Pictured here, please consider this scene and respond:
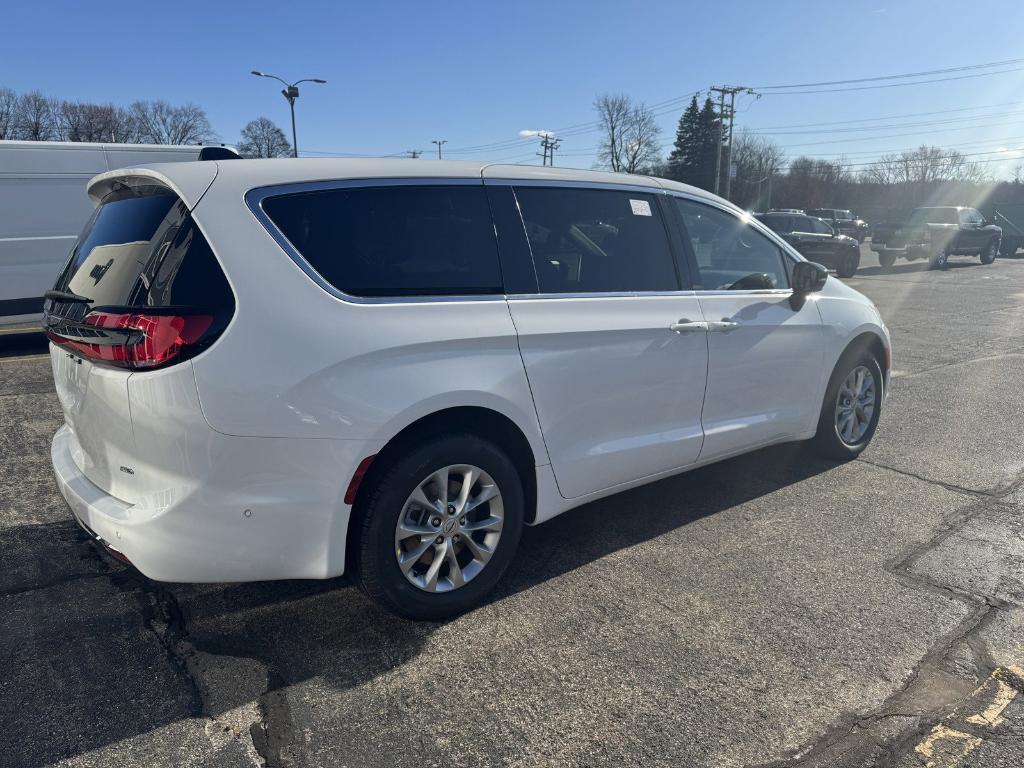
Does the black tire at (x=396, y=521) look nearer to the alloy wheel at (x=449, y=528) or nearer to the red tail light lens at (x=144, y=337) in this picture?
the alloy wheel at (x=449, y=528)

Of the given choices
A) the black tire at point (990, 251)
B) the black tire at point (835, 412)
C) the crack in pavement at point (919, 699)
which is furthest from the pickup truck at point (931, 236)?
the crack in pavement at point (919, 699)

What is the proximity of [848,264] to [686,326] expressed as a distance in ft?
61.5

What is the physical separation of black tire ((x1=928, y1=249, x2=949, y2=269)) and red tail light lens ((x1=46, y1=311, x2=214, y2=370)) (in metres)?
25.3

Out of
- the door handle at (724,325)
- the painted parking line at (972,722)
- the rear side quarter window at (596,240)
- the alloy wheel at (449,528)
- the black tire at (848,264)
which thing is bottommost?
the painted parking line at (972,722)

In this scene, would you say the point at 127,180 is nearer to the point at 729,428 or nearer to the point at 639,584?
the point at 639,584

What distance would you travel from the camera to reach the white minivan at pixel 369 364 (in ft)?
7.80

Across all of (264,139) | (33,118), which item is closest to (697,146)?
(264,139)

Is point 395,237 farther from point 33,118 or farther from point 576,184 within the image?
point 33,118

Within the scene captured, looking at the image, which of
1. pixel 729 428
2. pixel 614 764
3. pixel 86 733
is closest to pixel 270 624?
pixel 86 733

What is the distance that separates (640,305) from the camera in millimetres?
3430

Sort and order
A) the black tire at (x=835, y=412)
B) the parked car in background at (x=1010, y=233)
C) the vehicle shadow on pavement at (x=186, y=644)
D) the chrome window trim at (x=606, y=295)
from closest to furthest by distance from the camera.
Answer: the vehicle shadow on pavement at (x=186, y=644) < the chrome window trim at (x=606, y=295) < the black tire at (x=835, y=412) < the parked car in background at (x=1010, y=233)

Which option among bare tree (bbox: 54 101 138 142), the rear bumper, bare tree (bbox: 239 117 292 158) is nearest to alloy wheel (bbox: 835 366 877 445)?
the rear bumper

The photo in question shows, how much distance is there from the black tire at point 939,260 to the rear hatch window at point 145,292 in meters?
25.1

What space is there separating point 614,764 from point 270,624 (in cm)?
145
